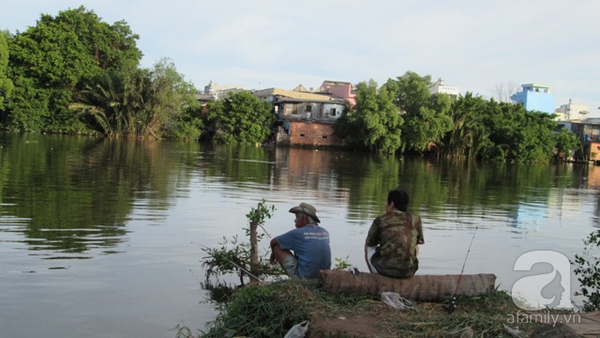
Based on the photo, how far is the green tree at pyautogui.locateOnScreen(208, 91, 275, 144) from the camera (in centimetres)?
5669

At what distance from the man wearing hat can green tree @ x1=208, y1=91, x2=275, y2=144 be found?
1979 inches

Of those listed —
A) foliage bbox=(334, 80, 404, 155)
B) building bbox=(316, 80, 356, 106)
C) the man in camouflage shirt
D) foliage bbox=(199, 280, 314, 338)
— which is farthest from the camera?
building bbox=(316, 80, 356, 106)

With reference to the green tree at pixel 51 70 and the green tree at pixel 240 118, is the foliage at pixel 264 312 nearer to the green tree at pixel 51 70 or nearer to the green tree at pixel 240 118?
the green tree at pixel 51 70

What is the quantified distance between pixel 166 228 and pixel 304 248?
5326mm

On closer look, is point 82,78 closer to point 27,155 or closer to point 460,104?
point 27,155

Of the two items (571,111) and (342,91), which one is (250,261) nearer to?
(342,91)

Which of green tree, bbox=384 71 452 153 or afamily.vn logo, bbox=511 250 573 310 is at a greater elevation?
green tree, bbox=384 71 452 153

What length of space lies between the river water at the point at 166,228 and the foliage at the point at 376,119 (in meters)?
26.5

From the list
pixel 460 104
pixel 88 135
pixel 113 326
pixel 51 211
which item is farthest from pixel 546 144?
pixel 113 326

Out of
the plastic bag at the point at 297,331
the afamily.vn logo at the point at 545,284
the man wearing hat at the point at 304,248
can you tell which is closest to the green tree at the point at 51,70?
the afamily.vn logo at the point at 545,284

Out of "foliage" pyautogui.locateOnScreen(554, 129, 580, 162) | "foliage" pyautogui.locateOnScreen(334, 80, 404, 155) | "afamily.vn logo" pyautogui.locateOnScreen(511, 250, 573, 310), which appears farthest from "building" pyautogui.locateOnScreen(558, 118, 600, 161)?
"afamily.vn logo" pyautogui.locateOnScreen(511, 250, 573, 310)

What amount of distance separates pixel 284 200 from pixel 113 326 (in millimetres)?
10319

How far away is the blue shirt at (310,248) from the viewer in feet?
20.6

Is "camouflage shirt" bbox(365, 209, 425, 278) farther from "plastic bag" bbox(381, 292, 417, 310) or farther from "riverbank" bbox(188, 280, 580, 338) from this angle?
"riverbank" bbox(188, 280, 580, 338)
